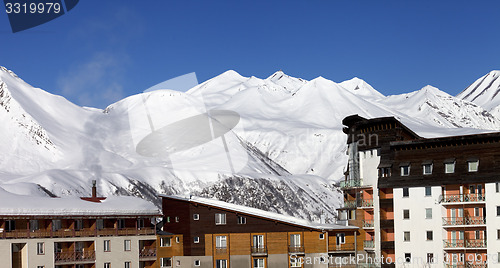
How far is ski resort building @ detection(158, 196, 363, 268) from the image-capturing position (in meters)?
75.1

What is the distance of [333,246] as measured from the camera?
76.2 m

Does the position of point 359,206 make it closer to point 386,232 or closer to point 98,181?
point 386,232

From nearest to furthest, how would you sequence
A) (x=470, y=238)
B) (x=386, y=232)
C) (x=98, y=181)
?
(x=470, y=238) → (x=386, y=232) → (x=98, y=181)

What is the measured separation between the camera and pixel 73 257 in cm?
6875

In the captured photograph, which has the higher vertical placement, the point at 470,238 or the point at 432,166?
the point at 432,166

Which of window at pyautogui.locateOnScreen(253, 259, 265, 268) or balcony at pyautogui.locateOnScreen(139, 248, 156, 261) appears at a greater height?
balcony at pyautogui.locateOnScreen(139, 248, 156, 261)

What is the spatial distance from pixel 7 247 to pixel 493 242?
38.9 meters

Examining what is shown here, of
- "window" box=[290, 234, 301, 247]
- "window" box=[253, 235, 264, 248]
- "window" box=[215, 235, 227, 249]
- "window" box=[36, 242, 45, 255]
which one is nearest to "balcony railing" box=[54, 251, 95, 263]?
"window" box=[36, 242, 45, 255]

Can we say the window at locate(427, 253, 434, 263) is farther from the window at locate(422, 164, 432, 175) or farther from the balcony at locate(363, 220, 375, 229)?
the balcony at locate(363, 220, 375, 229)

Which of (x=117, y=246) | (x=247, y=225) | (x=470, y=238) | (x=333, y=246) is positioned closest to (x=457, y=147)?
(x=470, y=238)

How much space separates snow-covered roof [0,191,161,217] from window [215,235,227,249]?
593 centimetres

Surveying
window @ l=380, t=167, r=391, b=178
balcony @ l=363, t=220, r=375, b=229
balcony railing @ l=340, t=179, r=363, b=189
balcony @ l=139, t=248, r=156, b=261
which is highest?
window @ l=380, t=167, r=391, b=178

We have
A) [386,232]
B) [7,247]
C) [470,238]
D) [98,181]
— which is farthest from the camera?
[98,181]

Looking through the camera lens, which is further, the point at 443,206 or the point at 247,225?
the point at 247,225
